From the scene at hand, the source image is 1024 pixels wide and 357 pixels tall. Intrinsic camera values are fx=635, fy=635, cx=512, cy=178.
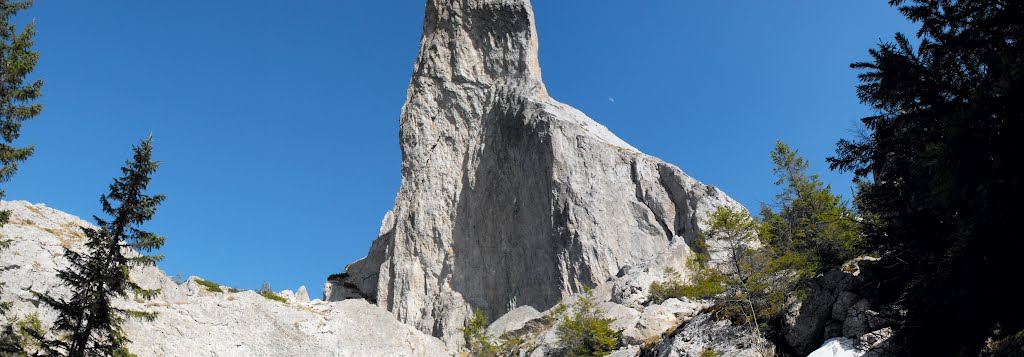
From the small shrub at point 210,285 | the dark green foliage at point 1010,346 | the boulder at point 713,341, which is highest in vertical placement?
the small shrub at point 210,285

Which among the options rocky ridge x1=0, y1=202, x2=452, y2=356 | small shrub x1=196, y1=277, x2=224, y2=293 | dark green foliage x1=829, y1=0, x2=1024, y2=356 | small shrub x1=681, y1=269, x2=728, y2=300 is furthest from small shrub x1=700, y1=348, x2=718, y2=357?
small shrub x1=196, y1=277, x2=224, y2=293

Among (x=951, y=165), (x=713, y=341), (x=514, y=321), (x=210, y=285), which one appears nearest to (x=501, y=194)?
(x=514, y=321)

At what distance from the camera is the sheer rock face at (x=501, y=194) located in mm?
59406

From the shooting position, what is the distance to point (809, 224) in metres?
32.4

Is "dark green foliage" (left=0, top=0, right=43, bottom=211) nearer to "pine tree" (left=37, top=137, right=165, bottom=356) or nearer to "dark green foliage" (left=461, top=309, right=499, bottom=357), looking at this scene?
"pine tree" (left=37, top=137, right=165, bottom=356)

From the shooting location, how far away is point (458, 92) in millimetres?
81688

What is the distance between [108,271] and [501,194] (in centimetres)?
5335

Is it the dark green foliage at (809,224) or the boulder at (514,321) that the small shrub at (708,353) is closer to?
the dark green foliage at (809,224)

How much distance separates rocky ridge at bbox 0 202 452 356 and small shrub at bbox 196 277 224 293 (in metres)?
28.2

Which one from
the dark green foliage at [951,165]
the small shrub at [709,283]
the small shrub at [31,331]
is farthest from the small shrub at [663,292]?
the small shrub at [31,331]

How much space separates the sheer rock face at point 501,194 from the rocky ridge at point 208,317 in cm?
1490

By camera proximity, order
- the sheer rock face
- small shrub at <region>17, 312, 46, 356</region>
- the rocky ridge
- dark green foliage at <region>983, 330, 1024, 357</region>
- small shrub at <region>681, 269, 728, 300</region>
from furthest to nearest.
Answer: the sheer rock face < the rocky ridge < small shrub at <region>681, 269, 728, 300</region> < small shrub at <region>17, 312, 46, 356</region> < dark green foliage at <region>983, 330, 1024, 357</region>

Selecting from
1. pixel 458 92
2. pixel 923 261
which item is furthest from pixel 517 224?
pixel 923 261

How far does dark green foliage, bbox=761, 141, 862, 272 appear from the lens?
27094mm
